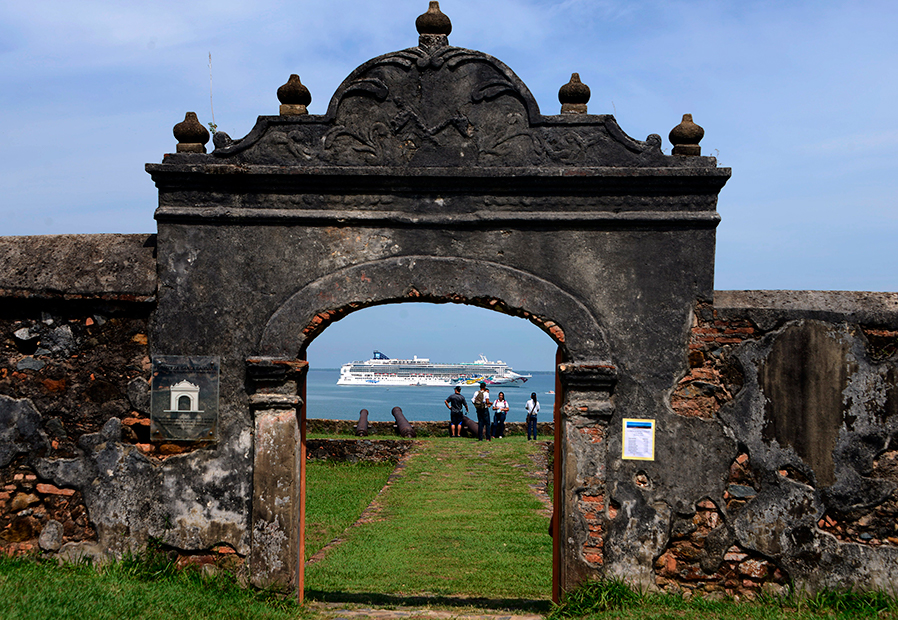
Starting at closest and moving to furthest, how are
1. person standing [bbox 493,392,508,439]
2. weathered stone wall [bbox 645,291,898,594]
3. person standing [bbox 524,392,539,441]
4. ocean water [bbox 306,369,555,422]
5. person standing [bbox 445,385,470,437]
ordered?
weathered stone wall [bbox 645,291,898,594]
person standing [bbox 524,392,539,441]
person standing [bbox 445,385,470,437]
person standing [bbox 493,392,508,439]
ocean water [bbox 306,369,555,422]

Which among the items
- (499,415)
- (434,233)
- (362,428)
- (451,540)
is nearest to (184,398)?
(434,233)

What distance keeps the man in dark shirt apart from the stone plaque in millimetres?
10665

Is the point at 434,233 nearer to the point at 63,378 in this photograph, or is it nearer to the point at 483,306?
the point at 483,306

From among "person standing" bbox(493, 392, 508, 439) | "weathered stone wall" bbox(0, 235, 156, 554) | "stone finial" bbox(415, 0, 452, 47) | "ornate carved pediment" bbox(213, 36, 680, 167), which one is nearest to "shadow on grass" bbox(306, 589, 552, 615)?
"weathered stone wall" bbox(0, 235, 156, 554)

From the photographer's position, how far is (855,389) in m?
5.00

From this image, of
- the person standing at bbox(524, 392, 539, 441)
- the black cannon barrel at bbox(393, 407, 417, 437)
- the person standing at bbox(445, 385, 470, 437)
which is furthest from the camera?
the black cannon barrel at bbox(393, 407, 417, 437)

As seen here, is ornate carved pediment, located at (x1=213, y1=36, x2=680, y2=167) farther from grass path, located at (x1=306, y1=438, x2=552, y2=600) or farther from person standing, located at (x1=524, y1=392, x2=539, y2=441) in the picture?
person standing, located at (x1=524, y1=392, x2=539, y2=441)

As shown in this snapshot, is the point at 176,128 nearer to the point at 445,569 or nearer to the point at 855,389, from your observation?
the point at 445,569

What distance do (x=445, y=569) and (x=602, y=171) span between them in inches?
165

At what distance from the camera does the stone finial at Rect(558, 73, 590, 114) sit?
5.25 meters

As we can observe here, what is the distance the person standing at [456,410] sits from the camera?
16031mm

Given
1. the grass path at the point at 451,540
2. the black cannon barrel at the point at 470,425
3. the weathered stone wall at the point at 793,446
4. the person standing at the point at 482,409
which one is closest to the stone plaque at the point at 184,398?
the grass path at the point at 451,540

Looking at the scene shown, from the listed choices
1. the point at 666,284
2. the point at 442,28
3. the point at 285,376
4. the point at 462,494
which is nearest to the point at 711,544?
the point at 666,284

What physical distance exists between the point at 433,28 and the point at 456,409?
38.6 feet
